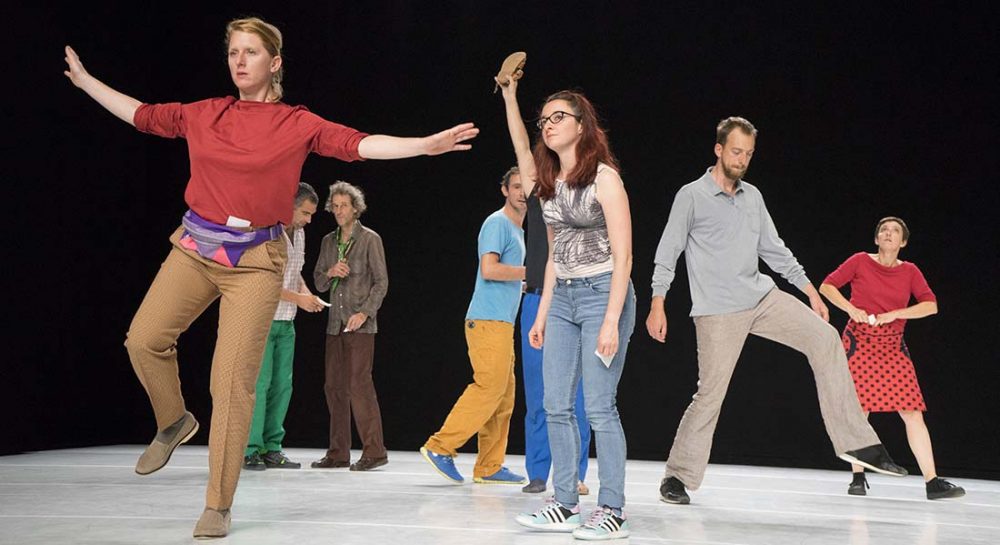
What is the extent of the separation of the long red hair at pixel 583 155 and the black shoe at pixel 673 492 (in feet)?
4.78

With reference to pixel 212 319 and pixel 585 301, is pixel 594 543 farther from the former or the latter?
pixel 212 319

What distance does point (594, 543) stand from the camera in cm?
307

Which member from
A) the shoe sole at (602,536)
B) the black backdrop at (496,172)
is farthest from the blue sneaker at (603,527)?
the black backdrop at (496,172)

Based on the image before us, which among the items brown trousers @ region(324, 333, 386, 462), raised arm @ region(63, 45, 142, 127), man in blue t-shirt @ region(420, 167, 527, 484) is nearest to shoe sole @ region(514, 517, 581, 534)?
man in blue t-shirt @ region(420, 167, 527, 484)

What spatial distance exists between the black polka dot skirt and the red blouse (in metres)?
0.10

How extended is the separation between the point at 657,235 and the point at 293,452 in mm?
2670

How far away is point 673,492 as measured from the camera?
4117mm

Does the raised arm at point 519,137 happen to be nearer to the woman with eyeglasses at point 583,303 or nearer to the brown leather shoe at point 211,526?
the woman with eyeglasses at point 583,303

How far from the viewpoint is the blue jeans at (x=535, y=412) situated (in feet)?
14.0

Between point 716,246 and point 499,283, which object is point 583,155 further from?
point 499,283

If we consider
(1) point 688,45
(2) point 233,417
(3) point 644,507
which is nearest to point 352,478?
(3) point 644,507

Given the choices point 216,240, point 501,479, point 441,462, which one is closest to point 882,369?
point 501,479

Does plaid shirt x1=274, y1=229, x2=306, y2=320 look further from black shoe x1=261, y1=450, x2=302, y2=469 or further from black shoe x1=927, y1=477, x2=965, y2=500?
black shoe x1=927, y1=477, x2=965, y2=500

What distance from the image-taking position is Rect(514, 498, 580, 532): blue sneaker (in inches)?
129
